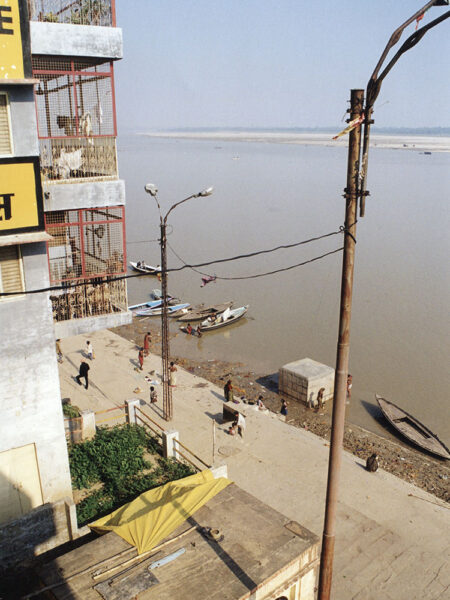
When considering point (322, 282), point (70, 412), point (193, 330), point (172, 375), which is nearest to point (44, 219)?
point (70, 412)

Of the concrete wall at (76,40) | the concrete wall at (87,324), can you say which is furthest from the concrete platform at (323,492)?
the concrete wall at (76,40)

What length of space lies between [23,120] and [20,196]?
1335mm

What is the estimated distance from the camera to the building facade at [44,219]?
359 inches

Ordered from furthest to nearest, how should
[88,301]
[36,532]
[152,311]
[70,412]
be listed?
[152,311] < [70,412] < [88,301] < [36,532]

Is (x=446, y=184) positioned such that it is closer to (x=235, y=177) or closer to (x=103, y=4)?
(x=235, y=177)

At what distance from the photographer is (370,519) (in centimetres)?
1317

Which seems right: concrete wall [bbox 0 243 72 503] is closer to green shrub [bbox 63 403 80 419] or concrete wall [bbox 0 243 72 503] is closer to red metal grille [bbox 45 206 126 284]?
red metal grille [bbox 45 206 126 284]

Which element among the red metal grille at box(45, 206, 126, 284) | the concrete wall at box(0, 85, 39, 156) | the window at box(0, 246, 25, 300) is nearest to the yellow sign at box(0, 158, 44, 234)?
the concrete wall at box(0, 85, 39, 156)

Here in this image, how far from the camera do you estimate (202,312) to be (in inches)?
1236

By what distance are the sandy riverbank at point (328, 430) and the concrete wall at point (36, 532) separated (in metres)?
10.5

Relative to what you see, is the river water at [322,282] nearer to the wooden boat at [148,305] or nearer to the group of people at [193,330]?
the group of people at [193,330]

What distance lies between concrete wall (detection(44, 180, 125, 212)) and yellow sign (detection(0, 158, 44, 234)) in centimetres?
233

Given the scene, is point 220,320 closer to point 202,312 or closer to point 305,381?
point 202,312

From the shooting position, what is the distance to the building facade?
9109mm
